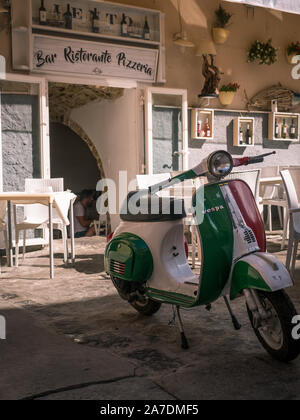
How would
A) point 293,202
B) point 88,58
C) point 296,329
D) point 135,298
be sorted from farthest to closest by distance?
point 88,58 → point 293,202 → point 135,298 → point 296,329

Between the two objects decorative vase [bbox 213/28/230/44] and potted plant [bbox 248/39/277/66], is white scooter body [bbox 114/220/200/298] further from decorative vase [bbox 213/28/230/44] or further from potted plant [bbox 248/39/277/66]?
potted plant [bbox 248/39/277/66]

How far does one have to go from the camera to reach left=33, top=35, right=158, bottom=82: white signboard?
241 inches

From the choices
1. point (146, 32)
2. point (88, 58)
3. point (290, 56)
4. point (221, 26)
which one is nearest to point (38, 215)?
point (88, 58)

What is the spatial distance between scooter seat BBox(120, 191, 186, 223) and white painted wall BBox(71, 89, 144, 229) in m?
4.14

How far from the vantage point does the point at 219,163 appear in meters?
2.42

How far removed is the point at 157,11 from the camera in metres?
6.88

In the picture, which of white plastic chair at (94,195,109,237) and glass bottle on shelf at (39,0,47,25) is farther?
white plastic chair at (94,195,109,237)

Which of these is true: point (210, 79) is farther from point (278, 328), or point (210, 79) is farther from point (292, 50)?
point (278, 328)

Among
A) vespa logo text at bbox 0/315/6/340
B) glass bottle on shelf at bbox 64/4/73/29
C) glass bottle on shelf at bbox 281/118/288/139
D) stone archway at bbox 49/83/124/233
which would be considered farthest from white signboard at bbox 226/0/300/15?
vespa logo text at bbox 0/315/6/340

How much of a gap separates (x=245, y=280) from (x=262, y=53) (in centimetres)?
638

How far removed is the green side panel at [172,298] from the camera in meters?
2.50

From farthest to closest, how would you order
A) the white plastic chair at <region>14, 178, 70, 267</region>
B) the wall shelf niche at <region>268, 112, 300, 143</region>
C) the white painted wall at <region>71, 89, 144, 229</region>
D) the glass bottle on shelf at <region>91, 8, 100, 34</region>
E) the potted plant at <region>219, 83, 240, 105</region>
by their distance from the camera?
the wall shelf niche at <region>268, 112, 300, 143</region>
the potted plant at <region>219, 83, 240, 105</region>
the white painted wall at <region>71, 89, 144, 229</region>
the glass bottle on shelf at <region>91, 8, 100, 34</region>
the white plastic chair at <region>14, 178, 70, 267</region>

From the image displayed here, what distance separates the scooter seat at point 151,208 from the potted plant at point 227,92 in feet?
16.9

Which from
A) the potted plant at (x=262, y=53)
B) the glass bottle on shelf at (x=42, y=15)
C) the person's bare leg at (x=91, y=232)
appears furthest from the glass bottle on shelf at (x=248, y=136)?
the glass bottle on shelf at (x=42, y=15)
